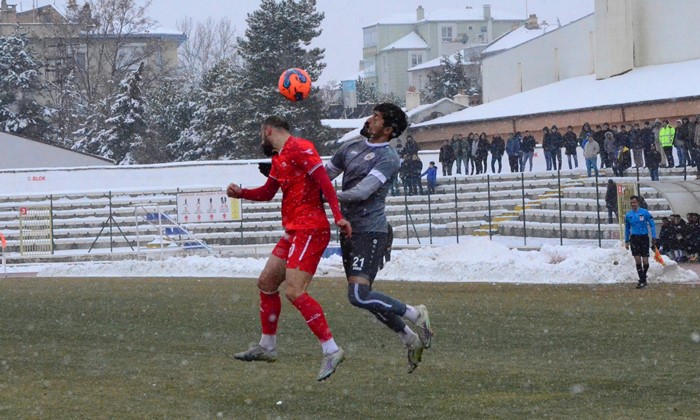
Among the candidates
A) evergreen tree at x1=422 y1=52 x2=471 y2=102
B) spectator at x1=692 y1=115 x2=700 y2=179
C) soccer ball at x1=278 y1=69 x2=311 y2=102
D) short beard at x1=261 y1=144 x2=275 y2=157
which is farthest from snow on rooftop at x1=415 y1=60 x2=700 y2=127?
short beard at x1=261 y1=144 x2=275 y2=157

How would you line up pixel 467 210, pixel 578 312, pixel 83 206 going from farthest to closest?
pixel 83 206 < pixel 467 210 < pixel 578 312

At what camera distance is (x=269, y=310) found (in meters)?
10.0

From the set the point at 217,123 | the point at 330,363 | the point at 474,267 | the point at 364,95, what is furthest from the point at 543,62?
the point at 330,363

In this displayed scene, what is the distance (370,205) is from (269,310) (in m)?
1.20

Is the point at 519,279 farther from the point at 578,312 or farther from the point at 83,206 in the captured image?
the point at 83,206

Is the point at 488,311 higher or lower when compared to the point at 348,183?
lower

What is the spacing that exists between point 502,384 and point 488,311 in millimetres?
7457

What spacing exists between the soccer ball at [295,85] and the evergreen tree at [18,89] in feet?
217

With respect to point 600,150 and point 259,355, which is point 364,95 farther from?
point 259,355

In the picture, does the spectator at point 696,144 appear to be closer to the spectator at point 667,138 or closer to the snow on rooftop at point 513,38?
the spectator at point 667,138

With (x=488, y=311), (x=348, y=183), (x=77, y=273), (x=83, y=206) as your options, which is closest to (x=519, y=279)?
(x=488, y=311)

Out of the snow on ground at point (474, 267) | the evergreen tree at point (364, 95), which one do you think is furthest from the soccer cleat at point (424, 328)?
the evergreen tree at point (364, 95)

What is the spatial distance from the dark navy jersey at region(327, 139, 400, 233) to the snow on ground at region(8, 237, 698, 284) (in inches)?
625

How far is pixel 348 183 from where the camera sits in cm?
1001
